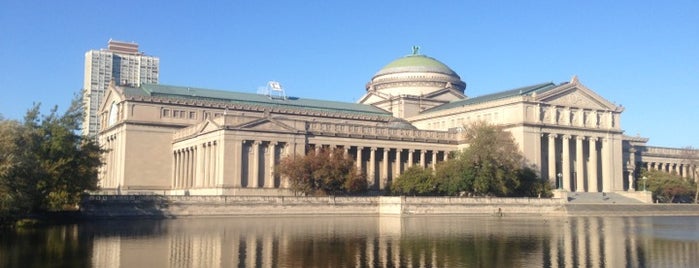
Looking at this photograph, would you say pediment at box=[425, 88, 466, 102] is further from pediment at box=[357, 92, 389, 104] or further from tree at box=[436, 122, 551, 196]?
tree at box=[436, 122, 551, 196]

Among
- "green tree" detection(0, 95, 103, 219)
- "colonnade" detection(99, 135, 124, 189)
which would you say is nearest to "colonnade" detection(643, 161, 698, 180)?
"colonnade" detection(99, 135, 124, 189)

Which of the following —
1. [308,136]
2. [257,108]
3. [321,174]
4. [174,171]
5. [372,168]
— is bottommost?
[321,174]

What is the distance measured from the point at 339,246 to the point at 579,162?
82621 mm

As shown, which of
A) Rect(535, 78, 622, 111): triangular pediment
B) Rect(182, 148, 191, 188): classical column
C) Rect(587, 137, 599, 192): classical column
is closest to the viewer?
Rect(182, 148, 191, 188): classical column

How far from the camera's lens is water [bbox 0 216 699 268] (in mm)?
35062

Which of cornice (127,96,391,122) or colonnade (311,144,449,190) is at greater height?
cornice (127,96,391,122)

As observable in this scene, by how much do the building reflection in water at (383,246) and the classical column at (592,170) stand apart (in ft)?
188

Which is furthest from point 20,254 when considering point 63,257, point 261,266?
point 261,266

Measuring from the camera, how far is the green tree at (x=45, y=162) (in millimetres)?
52844

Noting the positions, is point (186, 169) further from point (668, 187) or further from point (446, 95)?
point (668, 187)

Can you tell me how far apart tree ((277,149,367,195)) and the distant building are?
8.03 metres

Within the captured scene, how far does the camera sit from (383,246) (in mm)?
43000

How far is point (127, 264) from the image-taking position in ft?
108

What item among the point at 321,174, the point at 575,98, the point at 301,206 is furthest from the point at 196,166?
the point at 575,98
